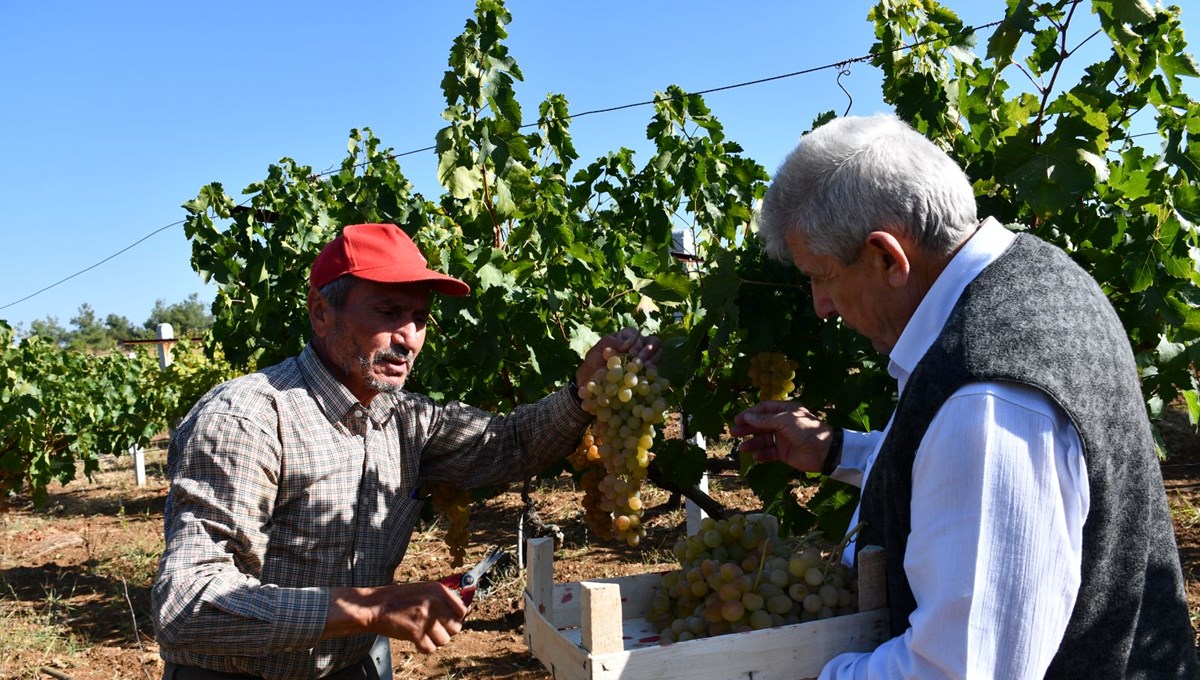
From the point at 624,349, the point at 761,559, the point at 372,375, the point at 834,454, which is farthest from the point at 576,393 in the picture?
the point at 761,559

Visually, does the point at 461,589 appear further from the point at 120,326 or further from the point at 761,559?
the point at 120,326

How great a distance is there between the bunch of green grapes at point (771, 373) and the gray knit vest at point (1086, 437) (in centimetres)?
143

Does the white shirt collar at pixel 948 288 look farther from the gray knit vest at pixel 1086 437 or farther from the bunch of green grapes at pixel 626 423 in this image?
the bunch of green grapes at pixel 626 423

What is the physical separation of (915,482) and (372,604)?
1.27m

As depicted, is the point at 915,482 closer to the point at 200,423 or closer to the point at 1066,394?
the point at 1066,394

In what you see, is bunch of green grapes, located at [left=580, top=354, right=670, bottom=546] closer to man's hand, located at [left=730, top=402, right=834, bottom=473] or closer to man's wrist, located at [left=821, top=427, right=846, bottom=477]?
man's hand, located at [left=730, top=402, right=834, bottom=473]

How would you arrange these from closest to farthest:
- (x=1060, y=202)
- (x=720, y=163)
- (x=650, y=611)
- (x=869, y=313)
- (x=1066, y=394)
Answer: (x=1066, y=394)
(x=869, y=313)
(x=650, y=611)
(x=1060, y=202)
(x=720, y=163)

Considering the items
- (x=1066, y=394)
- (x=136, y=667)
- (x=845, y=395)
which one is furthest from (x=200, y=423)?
(x=136, y=667)

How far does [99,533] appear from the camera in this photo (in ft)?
31.4

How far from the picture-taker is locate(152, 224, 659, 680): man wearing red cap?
2.07 meters

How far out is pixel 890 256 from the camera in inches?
63.3

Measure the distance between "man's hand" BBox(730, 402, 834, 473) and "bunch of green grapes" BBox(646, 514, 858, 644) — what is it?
389 mm

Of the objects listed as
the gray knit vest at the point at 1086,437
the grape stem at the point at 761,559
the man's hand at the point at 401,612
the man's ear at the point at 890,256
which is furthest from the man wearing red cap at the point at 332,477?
the gray knit vest at the point at 1086,437

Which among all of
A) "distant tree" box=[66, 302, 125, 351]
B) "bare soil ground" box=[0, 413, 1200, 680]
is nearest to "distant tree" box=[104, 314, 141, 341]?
"distant tree" box=[66, 302, 125, 351]
